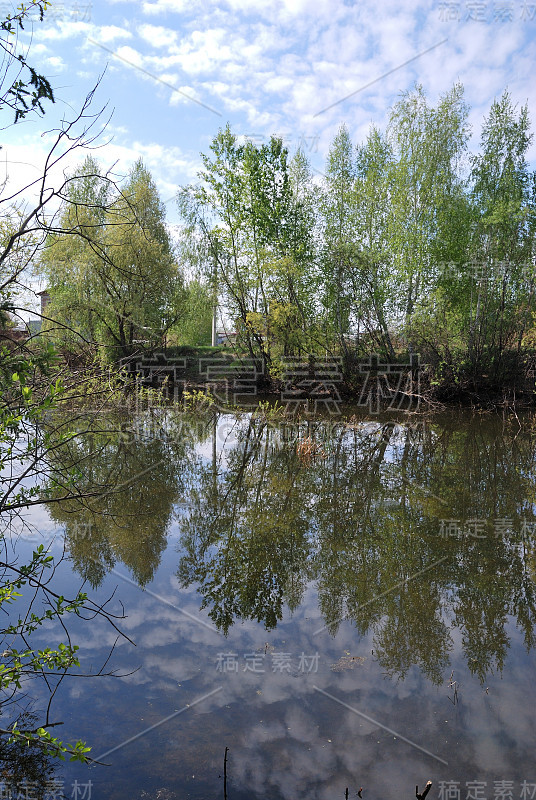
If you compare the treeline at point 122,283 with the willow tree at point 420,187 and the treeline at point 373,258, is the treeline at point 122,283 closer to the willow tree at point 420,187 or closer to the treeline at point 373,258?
the treeline at point 373,258

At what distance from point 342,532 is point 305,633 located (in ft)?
7.47

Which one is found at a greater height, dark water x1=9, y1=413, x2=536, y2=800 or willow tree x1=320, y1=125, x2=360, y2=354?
willow tree x1=320, y1=125, x2=360, y2=354

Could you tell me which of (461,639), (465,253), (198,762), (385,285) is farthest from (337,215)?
(198,762)

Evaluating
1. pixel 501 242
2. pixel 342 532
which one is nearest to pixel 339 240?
pixel 501 242

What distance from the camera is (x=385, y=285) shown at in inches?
749

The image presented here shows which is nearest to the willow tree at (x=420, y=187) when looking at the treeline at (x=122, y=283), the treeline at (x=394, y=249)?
the treeline at (x=394, y=249)

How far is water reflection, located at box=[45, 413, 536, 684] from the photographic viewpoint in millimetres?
4726

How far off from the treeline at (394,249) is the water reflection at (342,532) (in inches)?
283

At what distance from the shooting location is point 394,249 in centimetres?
1870

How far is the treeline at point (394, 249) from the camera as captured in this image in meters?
17.5

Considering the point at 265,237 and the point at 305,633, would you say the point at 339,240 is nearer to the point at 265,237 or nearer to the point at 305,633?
the point at 265,237

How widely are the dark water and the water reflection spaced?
0.09ft

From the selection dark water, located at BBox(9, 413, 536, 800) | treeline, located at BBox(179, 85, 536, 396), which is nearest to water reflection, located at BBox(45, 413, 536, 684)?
dark water, located at BBox(9, 413, 536, 800)

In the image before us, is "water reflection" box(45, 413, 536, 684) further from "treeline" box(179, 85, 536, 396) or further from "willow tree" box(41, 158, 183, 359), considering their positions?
"willow tree" box(41, 158, 183, 359)
